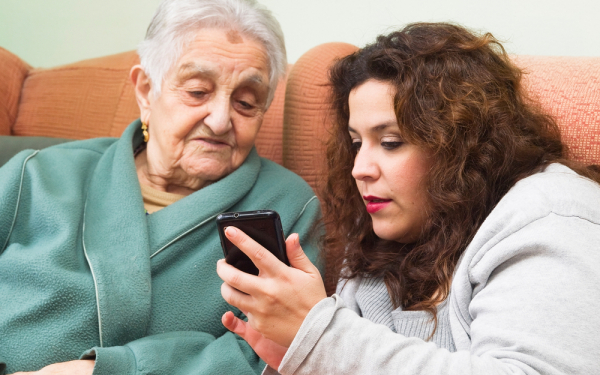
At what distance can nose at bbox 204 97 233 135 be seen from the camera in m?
1.27

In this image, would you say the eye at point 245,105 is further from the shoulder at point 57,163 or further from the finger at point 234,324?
the finger at point 234,324

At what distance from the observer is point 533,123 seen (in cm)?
99

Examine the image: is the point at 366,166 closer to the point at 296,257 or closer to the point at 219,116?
the point at 296,257

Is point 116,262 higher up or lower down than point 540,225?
lower down

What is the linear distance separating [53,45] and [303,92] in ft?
4.71

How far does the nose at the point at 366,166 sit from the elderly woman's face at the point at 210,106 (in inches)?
16.2

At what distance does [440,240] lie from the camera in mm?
957

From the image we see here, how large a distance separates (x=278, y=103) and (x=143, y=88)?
403 millimetres

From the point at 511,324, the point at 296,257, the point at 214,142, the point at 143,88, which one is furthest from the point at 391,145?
the point at 143,88

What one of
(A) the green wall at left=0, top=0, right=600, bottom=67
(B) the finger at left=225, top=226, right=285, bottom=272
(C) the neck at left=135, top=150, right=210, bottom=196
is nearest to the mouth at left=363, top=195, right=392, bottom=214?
(B) the finger at left=225, top=226, right=285, bottom=272

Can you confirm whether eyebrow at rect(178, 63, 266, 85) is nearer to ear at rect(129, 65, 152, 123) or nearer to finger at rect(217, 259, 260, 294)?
ear at rect(129, 65, 152, 123)

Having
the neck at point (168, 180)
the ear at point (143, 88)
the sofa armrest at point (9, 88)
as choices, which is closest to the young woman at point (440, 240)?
the neck at point (168, 180)

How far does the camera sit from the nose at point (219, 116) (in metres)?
1.27

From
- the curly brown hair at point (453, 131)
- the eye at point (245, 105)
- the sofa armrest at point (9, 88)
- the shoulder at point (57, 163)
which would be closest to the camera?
the curly brown hair at point (453, 131)
